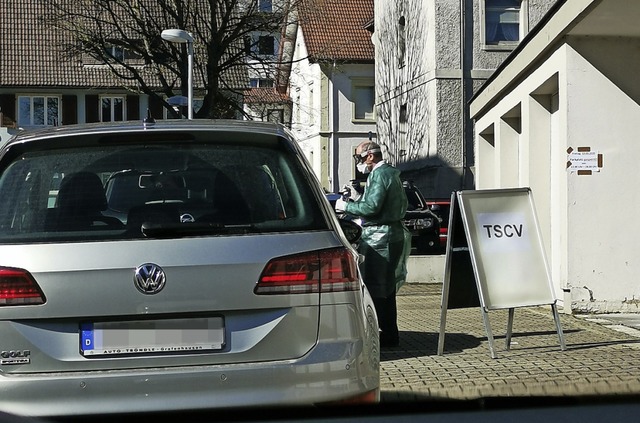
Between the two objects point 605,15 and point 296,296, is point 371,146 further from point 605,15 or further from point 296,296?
point 296,296

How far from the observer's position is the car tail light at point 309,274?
4203 mm

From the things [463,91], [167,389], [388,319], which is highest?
[463,91]

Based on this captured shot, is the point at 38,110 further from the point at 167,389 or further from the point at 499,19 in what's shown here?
the point at 167,389

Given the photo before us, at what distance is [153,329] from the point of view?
161 inches

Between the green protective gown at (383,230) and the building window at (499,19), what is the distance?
954 inches

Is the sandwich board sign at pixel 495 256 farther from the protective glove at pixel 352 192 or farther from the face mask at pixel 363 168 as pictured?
the protective glove at pixel 352 192

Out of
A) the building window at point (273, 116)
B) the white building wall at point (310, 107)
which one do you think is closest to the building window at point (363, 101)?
the white building wall at point (310, 107)

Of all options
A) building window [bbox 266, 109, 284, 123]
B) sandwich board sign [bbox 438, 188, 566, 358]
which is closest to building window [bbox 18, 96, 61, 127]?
building window [bbox 266, 109, 284, 123]

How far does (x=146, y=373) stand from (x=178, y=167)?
93cm

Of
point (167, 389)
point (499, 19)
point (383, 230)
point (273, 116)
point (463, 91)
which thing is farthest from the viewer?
point (273, 116)

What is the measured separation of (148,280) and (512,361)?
4820 mm

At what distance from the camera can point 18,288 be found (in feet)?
13.5

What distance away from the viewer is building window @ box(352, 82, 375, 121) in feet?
164

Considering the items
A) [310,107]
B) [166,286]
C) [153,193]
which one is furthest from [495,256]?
[310,107]
